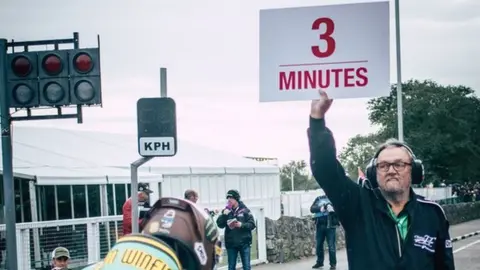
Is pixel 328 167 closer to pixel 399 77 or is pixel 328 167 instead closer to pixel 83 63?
pixel 83 63

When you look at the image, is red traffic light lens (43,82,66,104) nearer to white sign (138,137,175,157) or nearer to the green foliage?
white sign (138,137,175,157)

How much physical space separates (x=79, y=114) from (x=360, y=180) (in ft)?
19.4

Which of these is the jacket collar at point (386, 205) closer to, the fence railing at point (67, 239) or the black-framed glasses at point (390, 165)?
the black-framed glasses at point (390, 165)

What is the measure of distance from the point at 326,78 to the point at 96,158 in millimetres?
19579

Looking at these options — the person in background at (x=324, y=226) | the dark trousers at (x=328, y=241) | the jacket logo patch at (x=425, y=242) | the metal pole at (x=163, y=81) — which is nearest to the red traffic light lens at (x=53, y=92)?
the metal pole at (x=163, y=81)

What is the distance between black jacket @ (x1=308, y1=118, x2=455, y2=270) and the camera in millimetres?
4043

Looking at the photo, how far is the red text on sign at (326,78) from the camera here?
5.55m

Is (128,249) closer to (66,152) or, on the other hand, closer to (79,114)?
(79,114)

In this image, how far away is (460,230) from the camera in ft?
120

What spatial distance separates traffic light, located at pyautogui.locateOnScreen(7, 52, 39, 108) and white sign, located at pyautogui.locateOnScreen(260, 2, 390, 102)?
15.2ft

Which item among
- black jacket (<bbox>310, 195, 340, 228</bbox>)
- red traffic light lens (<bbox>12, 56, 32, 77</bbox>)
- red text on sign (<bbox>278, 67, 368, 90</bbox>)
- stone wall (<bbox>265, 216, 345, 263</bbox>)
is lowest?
stone wall (<bbox>265, 216, 345, 263</bbox>)

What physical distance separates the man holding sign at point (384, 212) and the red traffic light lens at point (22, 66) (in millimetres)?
6388

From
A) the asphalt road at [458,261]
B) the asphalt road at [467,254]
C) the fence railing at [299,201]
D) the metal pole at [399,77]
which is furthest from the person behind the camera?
the fence railing at [299,201]

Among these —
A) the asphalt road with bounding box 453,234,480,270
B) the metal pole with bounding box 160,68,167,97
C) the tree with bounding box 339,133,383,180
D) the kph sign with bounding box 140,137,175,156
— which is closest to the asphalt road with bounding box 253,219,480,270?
the asphalt road with bounding box 453,234,480,270
